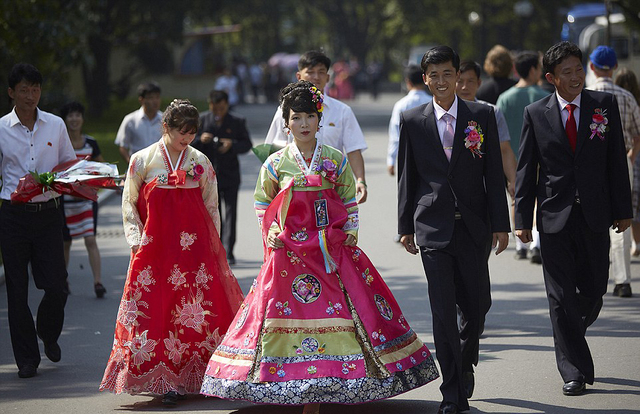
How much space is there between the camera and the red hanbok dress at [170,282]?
654 centimetres

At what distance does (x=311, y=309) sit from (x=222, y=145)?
570 cm

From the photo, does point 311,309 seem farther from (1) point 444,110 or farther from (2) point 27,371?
(2) point 27,371

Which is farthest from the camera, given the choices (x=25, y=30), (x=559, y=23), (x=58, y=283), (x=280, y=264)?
(x=559, y=23)

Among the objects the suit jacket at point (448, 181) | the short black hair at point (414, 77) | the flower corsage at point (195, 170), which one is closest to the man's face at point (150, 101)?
the short black hair at point (414, 77)

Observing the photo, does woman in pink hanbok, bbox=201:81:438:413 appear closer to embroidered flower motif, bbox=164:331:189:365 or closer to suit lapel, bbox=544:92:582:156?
embroidered flower motif, bbox=164:331:189:365

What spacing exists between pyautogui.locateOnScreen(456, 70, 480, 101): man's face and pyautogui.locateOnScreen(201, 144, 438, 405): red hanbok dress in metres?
3.15

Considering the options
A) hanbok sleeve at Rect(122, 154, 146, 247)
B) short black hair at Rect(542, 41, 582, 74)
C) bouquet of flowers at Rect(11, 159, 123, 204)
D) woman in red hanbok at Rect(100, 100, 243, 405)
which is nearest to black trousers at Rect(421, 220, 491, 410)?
short black hair at Rect(542, 41, 582, 74)

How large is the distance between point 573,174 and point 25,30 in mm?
16129

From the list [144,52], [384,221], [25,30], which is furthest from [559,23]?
[384,221]

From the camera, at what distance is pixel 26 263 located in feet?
24.4

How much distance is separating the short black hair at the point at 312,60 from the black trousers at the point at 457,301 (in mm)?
2702

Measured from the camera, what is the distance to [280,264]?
6062 millimetres

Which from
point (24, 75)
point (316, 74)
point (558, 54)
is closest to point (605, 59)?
point (316, 74)

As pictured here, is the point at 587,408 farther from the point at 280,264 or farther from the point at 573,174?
the point at 280,264
